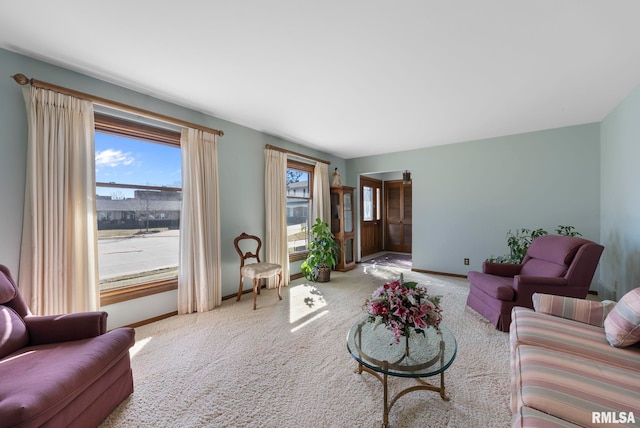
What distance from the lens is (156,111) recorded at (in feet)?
9.51

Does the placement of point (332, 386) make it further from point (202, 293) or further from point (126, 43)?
point (126, 43)

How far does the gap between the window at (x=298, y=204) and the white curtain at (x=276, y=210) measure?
38 centimetres

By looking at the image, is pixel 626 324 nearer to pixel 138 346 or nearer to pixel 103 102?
pixel 138 346

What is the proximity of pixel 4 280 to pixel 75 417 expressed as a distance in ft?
3.48

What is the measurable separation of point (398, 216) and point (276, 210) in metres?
4.53

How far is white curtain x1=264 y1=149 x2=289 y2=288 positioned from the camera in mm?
4117

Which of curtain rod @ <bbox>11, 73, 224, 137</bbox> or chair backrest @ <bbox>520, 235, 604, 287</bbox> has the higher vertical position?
curtain rod @ <bbox>11, 73, 224, 137</bbox>

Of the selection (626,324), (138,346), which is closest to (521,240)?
(626,324)

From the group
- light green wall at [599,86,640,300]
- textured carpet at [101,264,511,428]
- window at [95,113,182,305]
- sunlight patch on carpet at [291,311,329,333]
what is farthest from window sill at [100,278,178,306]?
light green wall at [599,86,640,300]

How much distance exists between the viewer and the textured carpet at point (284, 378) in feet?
5.16

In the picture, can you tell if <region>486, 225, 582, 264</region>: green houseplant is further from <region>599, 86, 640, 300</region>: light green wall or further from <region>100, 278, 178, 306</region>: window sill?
<region>100, 278, 178, 306</region>: window sill

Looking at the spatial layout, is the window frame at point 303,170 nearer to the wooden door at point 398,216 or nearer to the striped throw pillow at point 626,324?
the wooden door at point 398,216

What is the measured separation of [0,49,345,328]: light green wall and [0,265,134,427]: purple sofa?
2.56ft

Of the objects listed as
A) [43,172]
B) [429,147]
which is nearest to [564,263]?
[429,147]
